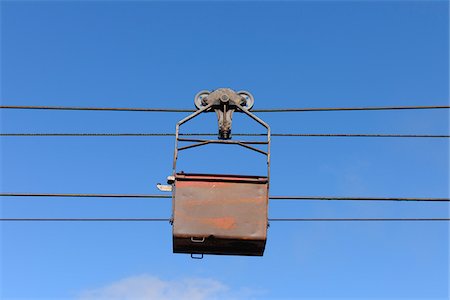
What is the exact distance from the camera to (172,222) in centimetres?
696

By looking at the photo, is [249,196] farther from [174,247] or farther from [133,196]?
[133,196]

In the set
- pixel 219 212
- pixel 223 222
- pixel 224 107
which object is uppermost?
pixel 224 107

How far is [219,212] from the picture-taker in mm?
6930

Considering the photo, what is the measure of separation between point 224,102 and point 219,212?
5.14ft

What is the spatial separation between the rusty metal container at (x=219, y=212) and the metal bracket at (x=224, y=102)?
1.08 m

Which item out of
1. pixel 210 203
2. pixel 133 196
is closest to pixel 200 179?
pixel 210 203

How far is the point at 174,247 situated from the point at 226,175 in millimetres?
945

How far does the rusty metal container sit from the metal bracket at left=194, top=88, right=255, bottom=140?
1076mm

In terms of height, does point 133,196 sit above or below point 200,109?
below

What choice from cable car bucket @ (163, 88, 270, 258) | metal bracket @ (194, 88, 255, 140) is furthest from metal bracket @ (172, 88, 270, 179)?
cable car bucket @ (163, 88, 270, 258)

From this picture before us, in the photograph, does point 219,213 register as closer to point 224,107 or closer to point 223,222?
point 223,222

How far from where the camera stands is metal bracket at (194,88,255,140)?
7.92 meters

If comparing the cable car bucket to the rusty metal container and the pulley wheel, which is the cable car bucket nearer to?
the rusty metal container


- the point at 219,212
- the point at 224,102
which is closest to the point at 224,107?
the point at 224,102
